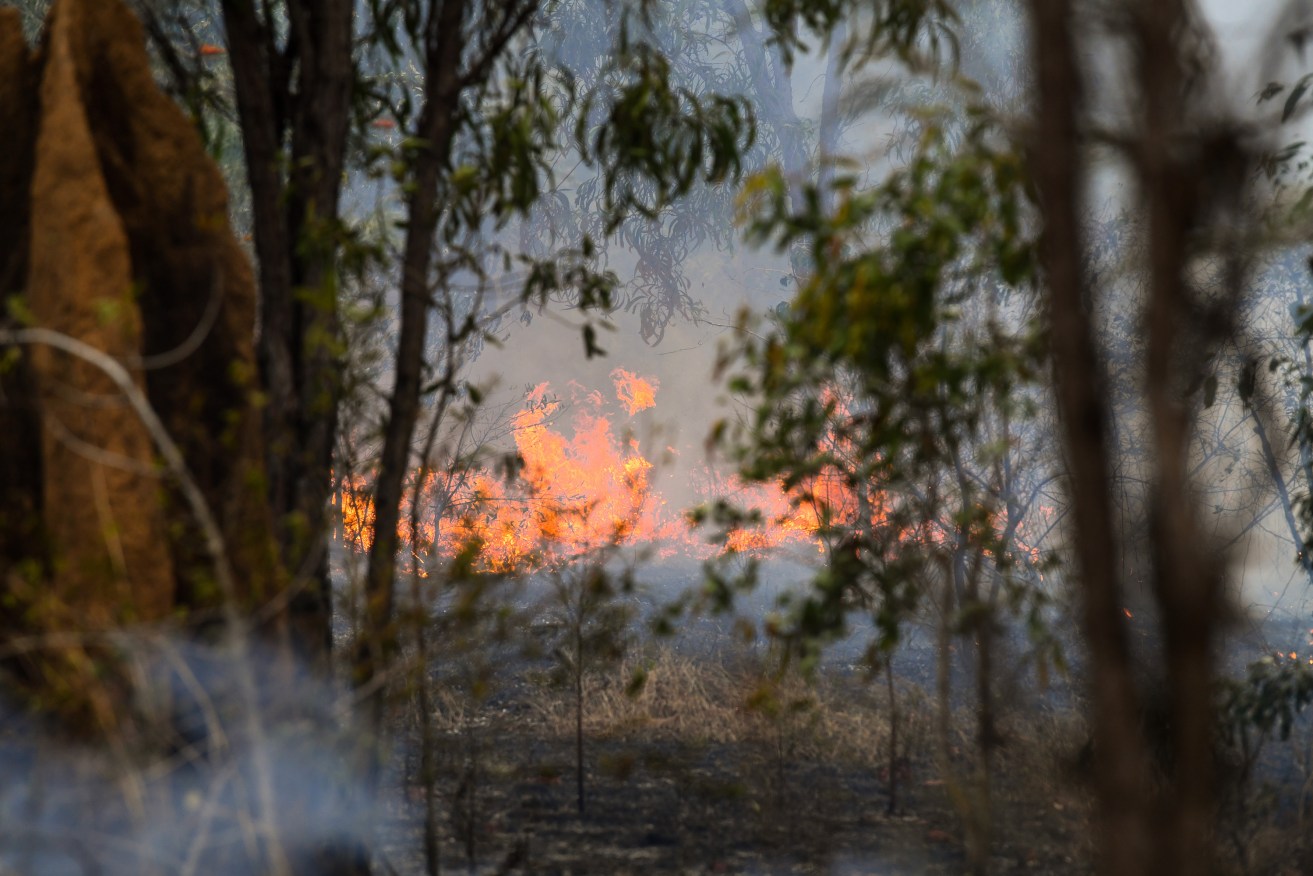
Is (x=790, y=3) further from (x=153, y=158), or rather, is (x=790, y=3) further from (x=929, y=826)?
(x=929, y=826)

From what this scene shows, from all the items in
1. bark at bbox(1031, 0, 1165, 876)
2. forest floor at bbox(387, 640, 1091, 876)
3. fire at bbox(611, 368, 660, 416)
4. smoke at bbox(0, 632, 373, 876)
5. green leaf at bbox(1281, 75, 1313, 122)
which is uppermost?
fire at bbox(611, 368, 660, 416)

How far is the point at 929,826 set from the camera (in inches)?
252

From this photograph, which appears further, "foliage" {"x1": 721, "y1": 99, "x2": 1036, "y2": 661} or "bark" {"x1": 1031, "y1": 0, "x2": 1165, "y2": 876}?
"foliage" {"x1": 721, "y1": 99, "x2": 1036, "y2": 661}

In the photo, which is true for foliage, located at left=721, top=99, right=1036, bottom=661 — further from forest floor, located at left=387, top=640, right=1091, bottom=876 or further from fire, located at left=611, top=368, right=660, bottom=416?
fire, located at left=611, top=368, right=660, bottom=416

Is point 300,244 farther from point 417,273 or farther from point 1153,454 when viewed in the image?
point 1153,454

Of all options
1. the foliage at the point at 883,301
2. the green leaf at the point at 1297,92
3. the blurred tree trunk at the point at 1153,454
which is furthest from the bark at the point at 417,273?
the green leaf at the point at 1297,92

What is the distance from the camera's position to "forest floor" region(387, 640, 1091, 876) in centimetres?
→ 583

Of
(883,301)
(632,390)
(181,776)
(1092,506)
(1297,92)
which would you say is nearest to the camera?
(1092,506)

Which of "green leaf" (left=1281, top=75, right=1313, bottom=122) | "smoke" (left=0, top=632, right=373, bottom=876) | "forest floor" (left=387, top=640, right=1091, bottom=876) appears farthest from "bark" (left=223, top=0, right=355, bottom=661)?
"green leaf" (left=1281, top=75, right=1313, bottom=122)

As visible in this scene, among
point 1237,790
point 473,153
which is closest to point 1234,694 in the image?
point 1237,790

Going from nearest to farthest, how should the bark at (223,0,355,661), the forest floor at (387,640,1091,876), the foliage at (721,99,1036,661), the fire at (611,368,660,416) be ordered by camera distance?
1. the foliage at (721,99,1036,661)
2. the bark at (223,0,355,661)
3. the forest floor at (387,640,1091,876)
4. the fire at (611,368,660,416)

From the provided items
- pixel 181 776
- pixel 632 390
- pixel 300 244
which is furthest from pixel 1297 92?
pixel 632 390

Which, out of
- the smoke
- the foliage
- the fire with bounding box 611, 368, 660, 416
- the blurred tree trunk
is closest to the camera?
the blurred tree trunk

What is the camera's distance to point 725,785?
272 inches
